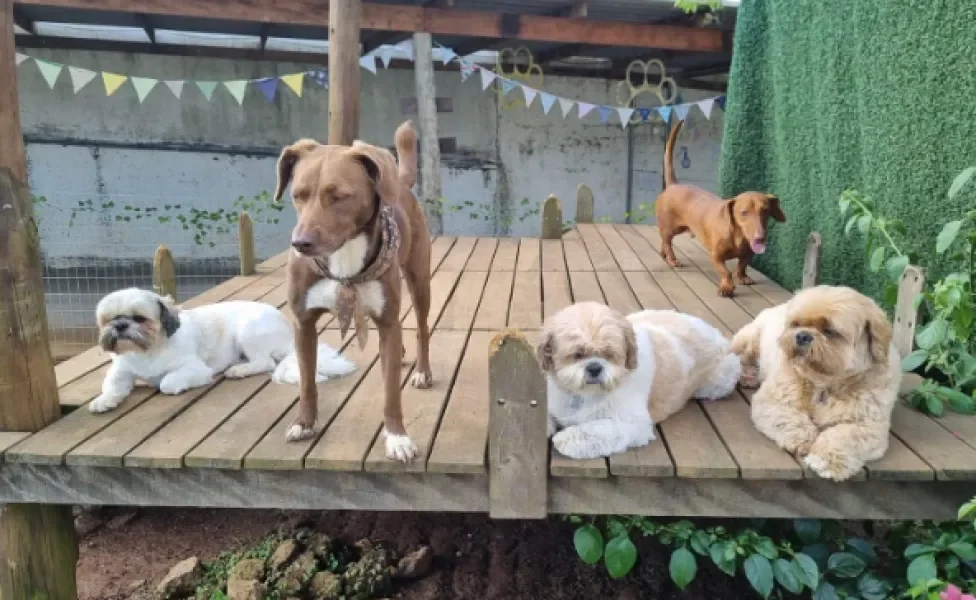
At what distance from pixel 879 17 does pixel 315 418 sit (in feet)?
11.3

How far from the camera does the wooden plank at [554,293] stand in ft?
13.9

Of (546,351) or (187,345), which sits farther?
(187,345)

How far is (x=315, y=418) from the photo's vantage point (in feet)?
8.41

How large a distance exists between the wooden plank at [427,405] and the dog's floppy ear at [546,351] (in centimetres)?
52

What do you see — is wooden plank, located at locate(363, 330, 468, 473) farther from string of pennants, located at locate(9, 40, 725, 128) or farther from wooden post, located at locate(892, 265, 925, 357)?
string of pennants, located at locate(9, 40, 725, 128)

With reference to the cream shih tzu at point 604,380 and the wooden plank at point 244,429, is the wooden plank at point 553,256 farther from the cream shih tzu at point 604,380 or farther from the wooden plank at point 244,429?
the cream shih tzu at point 604,380

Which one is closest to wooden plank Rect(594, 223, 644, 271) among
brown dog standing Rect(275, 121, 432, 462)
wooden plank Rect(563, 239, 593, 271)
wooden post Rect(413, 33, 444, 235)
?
wooden plank Rect(563, 239, 593, 271)

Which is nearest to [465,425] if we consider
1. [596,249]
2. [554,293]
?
[554,293]

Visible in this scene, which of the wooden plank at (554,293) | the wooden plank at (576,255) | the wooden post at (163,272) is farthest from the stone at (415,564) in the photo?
the wooden plank at (576,255)

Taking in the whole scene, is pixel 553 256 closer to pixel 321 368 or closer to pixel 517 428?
pixel 321 368

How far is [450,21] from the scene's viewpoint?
704cm

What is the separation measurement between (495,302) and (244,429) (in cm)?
215

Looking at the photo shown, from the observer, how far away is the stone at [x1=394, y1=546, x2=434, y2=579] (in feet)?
11.1

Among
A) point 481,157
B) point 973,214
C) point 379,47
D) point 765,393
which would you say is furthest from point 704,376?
point 481,157
